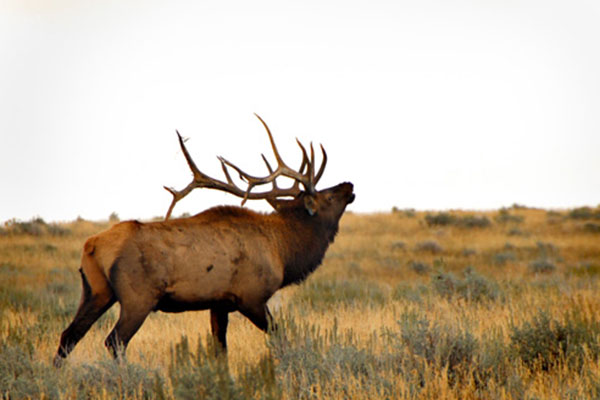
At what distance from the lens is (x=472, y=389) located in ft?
15.5

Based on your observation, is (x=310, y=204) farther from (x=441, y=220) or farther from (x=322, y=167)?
(x=441, y=220)

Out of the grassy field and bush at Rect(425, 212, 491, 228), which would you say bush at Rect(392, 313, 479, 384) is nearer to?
the grassy field

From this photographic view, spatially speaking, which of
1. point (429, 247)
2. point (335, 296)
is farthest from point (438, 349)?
point (429, 247)

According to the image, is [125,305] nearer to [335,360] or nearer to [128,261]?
[128,261]

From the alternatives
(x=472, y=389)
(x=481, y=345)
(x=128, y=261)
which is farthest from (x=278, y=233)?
(x=472, y=389)

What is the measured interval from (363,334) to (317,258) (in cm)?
96

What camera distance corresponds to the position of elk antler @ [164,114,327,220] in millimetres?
6746

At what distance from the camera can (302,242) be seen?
7004 mm

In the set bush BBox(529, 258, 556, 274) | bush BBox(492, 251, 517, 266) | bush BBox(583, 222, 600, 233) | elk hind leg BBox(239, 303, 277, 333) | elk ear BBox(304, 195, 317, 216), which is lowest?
bush BBox(529, 258, 556, 274)

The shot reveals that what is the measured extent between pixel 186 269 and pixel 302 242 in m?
1.66

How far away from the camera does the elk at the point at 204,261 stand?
5.50 meters

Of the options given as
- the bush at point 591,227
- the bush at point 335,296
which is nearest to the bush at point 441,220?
the bush at point 591,227

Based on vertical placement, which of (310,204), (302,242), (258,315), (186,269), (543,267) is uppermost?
(310,204)

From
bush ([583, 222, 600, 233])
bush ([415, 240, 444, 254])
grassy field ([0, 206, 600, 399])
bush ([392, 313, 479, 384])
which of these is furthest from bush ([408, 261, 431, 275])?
bush ([392, 313, 479, 384])
